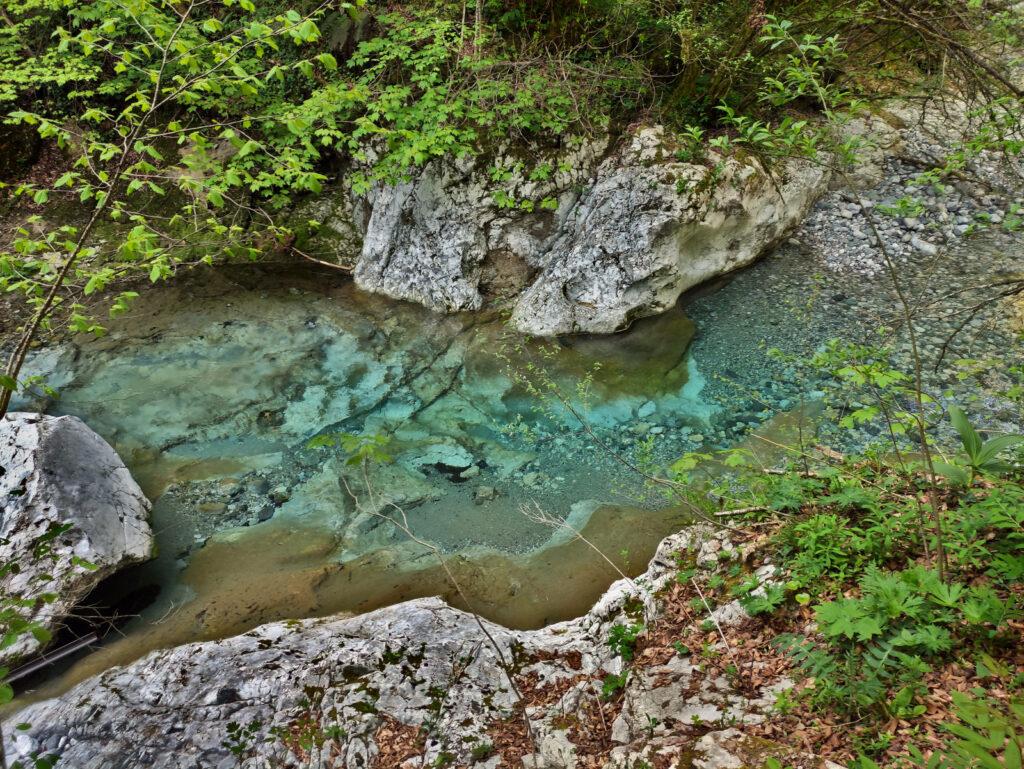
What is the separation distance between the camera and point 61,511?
14.5ft

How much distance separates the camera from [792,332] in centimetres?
655

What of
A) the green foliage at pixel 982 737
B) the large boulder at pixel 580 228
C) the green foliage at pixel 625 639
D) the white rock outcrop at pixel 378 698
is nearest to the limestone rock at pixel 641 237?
the large boulder at pixel 580 228

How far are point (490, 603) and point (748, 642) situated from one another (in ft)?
6.72

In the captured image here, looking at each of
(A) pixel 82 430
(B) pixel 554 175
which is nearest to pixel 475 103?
(B) pixel 554 175

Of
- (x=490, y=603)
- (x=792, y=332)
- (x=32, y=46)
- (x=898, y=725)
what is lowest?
(x=490, y=603)

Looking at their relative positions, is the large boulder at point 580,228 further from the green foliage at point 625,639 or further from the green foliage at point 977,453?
the green foliage at point 977,453

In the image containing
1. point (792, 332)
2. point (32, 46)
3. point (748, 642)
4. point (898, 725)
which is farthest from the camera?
point (32, 46)

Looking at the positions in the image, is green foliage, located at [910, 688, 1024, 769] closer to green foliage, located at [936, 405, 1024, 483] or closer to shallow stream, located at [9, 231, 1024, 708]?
green foliage, located at [936, 405, 1024, 483]

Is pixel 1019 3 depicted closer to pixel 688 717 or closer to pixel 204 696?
pixel 688 717

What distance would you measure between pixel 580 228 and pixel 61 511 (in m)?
6.09

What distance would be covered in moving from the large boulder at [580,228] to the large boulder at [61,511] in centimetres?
407

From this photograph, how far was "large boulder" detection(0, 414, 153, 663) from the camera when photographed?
4.13 meters

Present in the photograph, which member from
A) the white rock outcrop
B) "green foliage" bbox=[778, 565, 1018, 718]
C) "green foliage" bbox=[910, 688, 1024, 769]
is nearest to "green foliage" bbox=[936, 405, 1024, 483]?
"green foliage" bbox=[778, 565, 1018, 718]

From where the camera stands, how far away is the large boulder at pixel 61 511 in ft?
13.6
